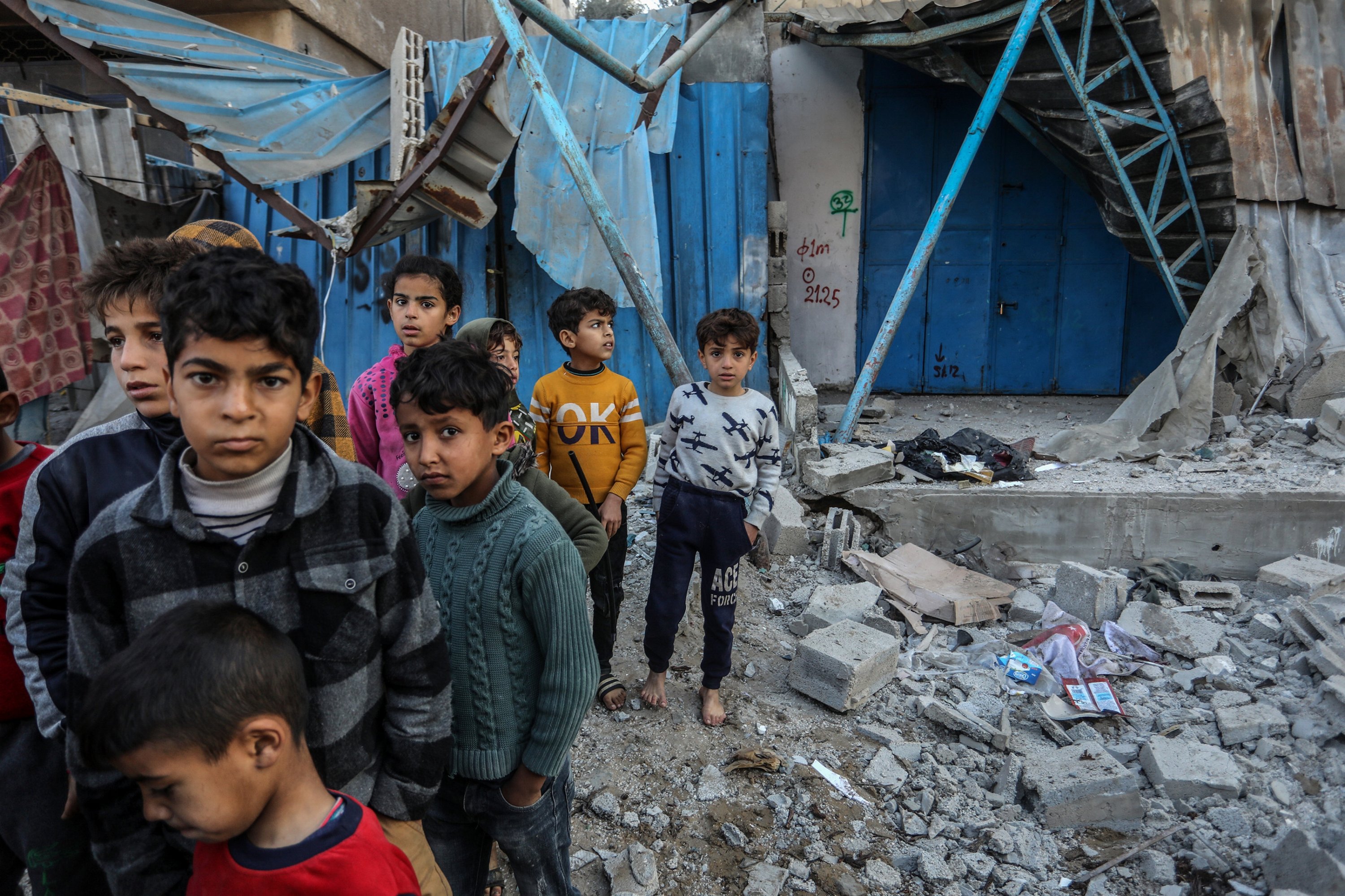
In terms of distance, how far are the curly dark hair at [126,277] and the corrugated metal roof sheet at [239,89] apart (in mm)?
4040

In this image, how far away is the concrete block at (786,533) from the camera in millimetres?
4254

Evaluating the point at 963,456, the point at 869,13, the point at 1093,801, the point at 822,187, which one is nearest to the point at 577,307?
the point at 1093,801

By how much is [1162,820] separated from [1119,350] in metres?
5.96

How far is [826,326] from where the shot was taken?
7.26m

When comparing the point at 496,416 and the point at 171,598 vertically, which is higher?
the point at 496,416

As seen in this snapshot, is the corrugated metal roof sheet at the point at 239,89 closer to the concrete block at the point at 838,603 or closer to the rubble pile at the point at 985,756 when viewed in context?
the rubble pile at the point at 985,756

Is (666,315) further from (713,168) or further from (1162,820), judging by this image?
(1162,820)

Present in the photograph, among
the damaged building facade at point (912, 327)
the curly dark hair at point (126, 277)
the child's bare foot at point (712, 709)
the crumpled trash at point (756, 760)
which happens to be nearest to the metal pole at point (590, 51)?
the damaged building facade at point (912, 327)

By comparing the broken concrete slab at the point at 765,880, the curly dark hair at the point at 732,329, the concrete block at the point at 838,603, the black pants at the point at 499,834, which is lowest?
the broken concrete slab at the point at 765,880

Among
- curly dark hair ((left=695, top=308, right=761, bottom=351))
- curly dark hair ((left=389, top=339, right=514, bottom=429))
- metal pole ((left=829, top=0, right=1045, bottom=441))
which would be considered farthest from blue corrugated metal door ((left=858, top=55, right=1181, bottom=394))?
curly dark hair ((left=389, top=339, right=514, bottom=429))

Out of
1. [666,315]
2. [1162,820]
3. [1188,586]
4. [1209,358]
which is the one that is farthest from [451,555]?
[1209,358]

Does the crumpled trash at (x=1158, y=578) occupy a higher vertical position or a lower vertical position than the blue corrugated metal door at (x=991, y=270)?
lower

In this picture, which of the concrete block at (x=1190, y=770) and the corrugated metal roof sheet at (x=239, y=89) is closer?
the concrete block at (x=1190, y=770)

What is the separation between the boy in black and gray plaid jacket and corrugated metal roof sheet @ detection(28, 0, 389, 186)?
14.8 ft
